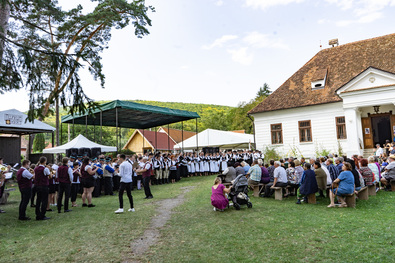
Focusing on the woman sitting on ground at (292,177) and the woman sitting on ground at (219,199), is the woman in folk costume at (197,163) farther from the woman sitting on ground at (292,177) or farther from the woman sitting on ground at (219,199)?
the woman sitting on ground at (219,199)

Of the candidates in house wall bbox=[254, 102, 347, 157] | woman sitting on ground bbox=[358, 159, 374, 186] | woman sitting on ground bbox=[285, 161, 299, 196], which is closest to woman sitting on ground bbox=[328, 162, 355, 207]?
woman sitting on ground bbox=[285, 161, 299, 196]

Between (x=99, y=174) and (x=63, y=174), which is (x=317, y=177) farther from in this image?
(x=63, y=174)

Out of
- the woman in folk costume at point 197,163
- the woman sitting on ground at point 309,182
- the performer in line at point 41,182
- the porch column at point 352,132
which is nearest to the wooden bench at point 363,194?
the woman sitting on ground at point 309,182

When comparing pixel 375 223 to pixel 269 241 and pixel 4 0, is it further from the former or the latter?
pixel 4 0

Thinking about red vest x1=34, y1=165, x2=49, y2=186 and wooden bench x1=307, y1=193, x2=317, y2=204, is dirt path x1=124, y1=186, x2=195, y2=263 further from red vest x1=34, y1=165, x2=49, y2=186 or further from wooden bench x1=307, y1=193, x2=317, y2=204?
wooden bench x1=307, y1=193, x2=317, y2=204

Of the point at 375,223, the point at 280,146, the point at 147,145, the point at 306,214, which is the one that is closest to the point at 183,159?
the point at 280,146

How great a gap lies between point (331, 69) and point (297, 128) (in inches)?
238

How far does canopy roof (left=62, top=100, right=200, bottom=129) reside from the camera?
699 inches

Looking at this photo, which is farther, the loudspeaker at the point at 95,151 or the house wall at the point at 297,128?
the house wall at the point at 297,128

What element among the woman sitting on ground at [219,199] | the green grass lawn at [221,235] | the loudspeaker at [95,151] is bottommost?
the green grass lawn at [221,235]

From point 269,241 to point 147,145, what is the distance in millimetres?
48357

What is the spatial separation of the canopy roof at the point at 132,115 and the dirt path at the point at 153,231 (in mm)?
9264

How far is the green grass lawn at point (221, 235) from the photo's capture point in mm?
4898

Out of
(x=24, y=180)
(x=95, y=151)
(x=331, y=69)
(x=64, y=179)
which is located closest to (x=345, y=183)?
(x=64, y=179)
